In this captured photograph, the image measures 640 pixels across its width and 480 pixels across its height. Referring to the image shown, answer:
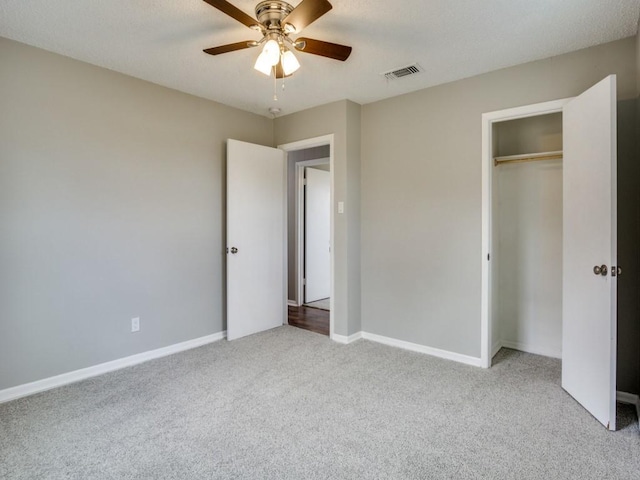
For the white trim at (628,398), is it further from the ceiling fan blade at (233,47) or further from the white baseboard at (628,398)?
the ceiling fan blade at (233,47)

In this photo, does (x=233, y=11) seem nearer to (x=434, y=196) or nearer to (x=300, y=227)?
(x=434, y=196)

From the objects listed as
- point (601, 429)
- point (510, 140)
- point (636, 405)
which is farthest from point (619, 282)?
point (510, 140)

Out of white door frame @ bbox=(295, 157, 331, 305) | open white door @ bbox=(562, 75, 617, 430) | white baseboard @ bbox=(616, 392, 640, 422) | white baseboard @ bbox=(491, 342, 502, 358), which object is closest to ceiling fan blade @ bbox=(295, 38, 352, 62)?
open white door @ bbox=(562, 75, 617, 430)

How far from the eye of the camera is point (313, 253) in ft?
18.7

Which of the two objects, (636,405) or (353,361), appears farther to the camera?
(353,361)

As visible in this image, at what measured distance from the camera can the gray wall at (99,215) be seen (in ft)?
8.35

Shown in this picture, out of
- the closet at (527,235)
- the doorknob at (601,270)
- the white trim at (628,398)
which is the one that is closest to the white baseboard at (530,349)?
the closet at (527,235)

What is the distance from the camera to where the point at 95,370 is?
2.93m

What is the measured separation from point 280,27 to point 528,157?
2.49 metres

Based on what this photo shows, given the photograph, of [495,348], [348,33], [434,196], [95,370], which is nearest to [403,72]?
[348,33]

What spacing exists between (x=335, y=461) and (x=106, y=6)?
2.86 meters

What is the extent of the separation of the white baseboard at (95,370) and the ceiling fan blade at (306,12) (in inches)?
114

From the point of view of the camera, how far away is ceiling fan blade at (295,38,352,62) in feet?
6.84

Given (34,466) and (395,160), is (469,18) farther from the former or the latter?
(34,466)
